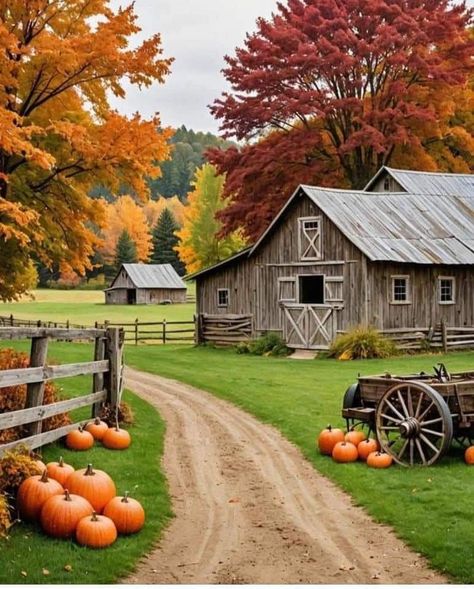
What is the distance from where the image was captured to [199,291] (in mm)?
36656

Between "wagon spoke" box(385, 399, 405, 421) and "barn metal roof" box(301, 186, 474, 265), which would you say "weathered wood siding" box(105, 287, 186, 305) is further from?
"wagon spoke" box(385, 399, 405, 421)

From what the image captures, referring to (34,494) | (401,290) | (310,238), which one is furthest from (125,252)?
(34,494)

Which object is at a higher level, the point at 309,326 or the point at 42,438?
the point at 309,326

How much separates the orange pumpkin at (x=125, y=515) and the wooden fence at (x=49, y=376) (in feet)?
5.08

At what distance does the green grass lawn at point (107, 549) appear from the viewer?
7.36 m

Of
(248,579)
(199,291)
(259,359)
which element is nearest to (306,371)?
(259,359)

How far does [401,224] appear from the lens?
32.1 meters

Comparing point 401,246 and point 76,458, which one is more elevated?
point 401,246

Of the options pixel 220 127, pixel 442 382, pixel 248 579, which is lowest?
pixel 248 579

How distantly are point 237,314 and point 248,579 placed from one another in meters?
27.2

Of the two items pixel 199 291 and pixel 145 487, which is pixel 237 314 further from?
pixel 145 487

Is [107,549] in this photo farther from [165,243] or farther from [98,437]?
[165,243]

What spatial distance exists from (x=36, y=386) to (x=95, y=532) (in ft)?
9.95

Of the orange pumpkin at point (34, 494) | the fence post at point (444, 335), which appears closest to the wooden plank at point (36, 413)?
the orange pumpkin at point (34, 494)
